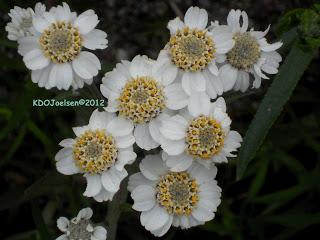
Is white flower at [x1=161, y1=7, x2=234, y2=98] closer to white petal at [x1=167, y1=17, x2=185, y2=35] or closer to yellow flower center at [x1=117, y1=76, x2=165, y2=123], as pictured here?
white petal at [x1=167, y1=17, x2=185, y2=35]

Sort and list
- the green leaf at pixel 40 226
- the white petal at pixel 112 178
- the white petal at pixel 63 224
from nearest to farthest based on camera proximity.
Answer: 1. the white petal at pixel 112 178
2. the white petal at pixel 63 224
3. the green leaf at pixel 40 226

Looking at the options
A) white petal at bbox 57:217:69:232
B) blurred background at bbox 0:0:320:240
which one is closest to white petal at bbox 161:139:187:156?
white petal at bbox 57:217:69:232

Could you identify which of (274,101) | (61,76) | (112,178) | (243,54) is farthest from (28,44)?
(274,101)

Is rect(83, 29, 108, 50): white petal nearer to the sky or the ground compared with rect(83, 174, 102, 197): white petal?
nearer to the sky

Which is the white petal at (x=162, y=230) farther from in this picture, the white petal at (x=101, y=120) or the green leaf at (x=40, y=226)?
the green leaf at (x=40, y=226)

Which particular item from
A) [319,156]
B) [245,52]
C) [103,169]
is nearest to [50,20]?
[103,169]

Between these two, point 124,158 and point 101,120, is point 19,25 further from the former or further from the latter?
point 124,158

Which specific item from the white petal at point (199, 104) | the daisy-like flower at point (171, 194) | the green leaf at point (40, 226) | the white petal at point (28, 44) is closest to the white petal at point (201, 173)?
the daisy-like flower at point (171, 194)

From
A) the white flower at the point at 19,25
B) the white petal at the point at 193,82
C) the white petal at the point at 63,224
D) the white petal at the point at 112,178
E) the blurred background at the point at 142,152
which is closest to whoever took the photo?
the white petal at the point at 112,178
